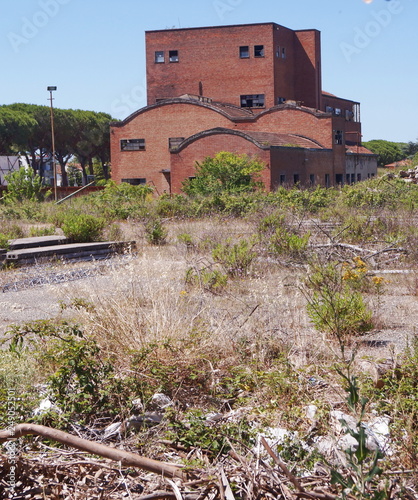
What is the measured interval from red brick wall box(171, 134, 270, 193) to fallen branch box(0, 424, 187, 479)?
1429 inches

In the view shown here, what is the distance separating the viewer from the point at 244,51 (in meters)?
54.9

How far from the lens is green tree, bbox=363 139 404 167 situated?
99.3 metres

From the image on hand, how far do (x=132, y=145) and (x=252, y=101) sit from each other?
11.4 metres

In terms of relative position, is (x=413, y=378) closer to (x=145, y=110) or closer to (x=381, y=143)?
(x=145, y=110)

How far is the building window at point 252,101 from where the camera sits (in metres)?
54.2

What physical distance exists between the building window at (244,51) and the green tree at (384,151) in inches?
1862

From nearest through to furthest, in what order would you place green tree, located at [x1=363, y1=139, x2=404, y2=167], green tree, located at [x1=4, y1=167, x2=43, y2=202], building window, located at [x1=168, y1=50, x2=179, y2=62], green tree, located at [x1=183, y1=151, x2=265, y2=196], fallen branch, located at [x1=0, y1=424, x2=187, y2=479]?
fallen branch, located at [x1=0, y1=424, x2=187, y2=479] < green tree, located at [x1=4, y1=167, x2=43, y2=202] < green tree, located at [x1=183, y1=151, x2=265, y2=196] < building window, located at [x1=168, y1=50, x2=179, y2=62] < green tree, located at [x1=363, y1=139, x2=404, y2=167]

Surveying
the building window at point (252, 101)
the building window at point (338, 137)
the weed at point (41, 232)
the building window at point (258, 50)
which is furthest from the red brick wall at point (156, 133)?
A: the weed at point (41, 232)

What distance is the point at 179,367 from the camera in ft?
18.0

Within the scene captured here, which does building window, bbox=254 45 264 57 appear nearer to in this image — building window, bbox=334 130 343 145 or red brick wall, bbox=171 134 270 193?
building window, bbox=334 130 343 145

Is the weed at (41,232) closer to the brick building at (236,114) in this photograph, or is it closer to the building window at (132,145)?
the brick building at (236,114)

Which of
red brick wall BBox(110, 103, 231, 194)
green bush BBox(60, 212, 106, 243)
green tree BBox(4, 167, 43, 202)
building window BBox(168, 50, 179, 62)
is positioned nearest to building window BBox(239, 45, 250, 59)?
building window BBox(168, 50, 179, 62)

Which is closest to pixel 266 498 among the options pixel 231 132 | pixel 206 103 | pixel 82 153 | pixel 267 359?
pixel 267 359

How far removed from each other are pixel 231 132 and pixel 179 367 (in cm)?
3683
